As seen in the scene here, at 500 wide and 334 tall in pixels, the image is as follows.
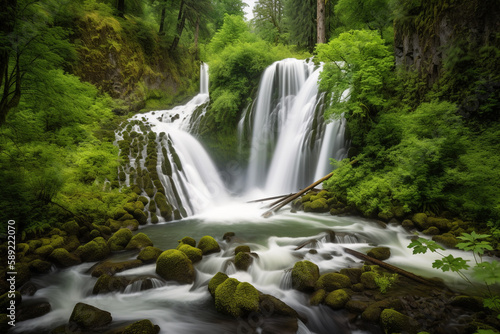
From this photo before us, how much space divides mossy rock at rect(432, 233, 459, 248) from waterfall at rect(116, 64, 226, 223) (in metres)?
8.04

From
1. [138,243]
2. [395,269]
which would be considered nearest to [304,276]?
[395,269]

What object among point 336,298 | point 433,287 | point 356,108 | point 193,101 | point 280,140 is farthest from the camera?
point 193,101

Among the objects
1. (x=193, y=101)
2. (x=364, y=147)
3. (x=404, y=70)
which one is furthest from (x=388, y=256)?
(x=193, y=101)

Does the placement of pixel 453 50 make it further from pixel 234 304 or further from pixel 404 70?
pixel 234 304

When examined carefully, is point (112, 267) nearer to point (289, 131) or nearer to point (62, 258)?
point (62, 258)

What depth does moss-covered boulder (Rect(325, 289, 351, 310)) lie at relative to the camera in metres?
3.66

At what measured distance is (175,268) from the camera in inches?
184

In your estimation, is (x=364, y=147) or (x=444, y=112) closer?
(x=444, y=112)

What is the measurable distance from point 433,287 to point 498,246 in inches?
95.5

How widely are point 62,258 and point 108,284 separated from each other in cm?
160

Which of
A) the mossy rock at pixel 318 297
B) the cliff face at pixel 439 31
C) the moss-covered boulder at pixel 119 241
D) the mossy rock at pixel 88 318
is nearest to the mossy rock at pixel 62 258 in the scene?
Answer: the moss-covered boulder at pixel 119 241

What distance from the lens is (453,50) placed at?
745 centimetres

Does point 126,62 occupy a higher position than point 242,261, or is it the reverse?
point 126,62

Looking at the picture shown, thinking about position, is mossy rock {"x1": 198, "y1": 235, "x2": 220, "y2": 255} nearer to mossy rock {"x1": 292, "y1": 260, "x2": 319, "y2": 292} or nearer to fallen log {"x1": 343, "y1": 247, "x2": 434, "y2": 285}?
mossy rock {"x1": 292, "y1": 260, "x2": 319, "y2": 292}
